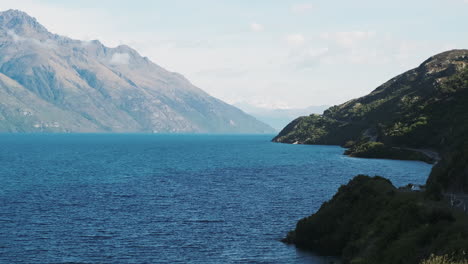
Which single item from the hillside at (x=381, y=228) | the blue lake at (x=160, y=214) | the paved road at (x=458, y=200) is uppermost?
the paved road at (x=458, y=200)

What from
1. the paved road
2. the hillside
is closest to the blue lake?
the hillside

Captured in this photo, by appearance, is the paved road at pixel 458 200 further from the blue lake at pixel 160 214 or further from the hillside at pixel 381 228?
the blue lake at pixel 160 214

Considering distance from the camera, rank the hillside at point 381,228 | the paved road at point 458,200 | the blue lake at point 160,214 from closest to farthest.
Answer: the hillside at point 381,228 < the paved road at point 458,200 < the blue lake at point 160,214

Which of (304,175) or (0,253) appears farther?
(304,175)

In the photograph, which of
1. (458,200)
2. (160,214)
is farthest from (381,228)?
(160,214)

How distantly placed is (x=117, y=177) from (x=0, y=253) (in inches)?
3472

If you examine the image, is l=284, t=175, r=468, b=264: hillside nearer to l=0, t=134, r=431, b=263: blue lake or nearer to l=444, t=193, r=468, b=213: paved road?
l=444, t=193, r=468, b=213: paved road

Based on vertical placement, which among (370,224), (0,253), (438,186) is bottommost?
(0,253)

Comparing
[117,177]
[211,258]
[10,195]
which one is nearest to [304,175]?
[117,177]

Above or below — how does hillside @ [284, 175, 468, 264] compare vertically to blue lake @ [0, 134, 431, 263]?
above

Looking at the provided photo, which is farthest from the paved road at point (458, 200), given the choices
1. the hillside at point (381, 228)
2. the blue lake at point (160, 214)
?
the blue lake at point (160, 214)

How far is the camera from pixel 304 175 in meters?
146

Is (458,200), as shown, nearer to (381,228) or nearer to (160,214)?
(381,228)

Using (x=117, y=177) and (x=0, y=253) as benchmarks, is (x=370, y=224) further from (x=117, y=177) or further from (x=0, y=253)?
(x=117, y=177)
